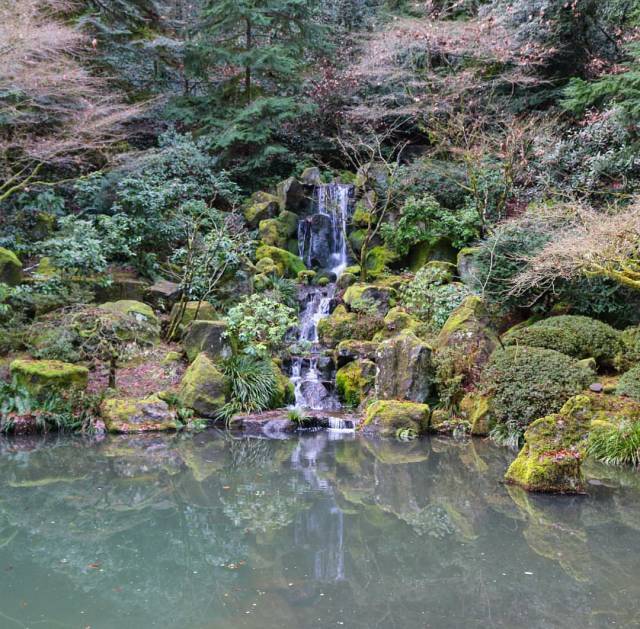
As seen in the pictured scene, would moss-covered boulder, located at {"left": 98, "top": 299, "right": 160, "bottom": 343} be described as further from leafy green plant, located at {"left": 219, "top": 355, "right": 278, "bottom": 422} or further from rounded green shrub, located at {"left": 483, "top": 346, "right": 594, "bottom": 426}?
rounded green shrub, located at {"left": 483, "top": 346, "right": 594, "bottom": 426}

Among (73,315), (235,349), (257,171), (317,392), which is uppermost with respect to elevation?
(257,171)

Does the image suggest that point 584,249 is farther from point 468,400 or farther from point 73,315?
point 73,315

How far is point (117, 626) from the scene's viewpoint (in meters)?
3.96

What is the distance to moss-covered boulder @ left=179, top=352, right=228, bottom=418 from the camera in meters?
10.6

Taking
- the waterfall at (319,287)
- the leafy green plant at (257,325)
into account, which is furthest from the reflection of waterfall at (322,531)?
the leafy green plant at (257,325)

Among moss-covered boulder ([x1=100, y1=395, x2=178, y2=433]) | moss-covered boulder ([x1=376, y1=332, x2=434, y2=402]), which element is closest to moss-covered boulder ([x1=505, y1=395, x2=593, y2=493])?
moss-covered boulder ([x1=376, y1=332, x2=434, y2=402])

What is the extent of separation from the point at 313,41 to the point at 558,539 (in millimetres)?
17704

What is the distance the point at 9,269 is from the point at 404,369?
7882 millimetres

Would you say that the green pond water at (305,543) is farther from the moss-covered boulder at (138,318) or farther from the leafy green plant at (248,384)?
the moss-covered boulder at (138,318)

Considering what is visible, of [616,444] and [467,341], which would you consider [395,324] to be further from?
[616,444]

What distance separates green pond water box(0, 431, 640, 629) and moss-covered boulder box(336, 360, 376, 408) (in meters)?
2.93

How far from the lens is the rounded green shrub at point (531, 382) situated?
903 cm

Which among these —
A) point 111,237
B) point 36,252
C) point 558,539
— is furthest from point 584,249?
point 36,252

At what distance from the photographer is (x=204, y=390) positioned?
421 inches
